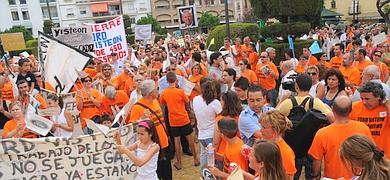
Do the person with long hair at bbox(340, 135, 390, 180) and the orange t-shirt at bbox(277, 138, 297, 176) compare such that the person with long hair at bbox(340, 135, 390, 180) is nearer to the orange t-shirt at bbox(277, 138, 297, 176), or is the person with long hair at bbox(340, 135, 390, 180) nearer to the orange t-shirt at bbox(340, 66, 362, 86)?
the orange t-shirt at bbox(277, 138, 297, 176)

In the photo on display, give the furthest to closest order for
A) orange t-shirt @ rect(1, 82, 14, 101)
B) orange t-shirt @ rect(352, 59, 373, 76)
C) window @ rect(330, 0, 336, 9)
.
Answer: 1. window @ rect(330, 0, 336, 9)
2. orange t-shirt @ rect(1, 82, 14, 101)
3. orange t-shirt @ rect(352, 59, 373, 76)

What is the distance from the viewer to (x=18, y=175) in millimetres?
4402

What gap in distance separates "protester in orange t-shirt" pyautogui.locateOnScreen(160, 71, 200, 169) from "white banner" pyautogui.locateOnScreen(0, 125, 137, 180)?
2047mm

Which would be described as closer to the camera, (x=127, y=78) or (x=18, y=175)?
(x=18, y=175)

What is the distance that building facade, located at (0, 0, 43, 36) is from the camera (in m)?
67.6

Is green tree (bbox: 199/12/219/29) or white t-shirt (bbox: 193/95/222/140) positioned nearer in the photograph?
white t-shirt (bbox: 193/95/222/140)

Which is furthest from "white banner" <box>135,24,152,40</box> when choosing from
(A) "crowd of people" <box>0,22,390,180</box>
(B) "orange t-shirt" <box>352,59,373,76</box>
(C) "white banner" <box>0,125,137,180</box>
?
(C) "white banner" <box>0,125,137,180</box>

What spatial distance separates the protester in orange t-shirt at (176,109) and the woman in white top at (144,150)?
Answer: 2.01 meters

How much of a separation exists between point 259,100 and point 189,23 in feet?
49.3

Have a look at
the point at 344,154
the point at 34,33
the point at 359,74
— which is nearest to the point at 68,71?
the point at 359,74

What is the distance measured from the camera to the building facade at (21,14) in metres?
67.6

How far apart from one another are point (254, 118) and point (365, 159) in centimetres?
168

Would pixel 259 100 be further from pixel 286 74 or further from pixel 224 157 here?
pixel 286 74

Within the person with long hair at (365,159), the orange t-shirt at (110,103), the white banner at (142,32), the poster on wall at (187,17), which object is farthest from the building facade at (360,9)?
the person with long hair at (365,159)
